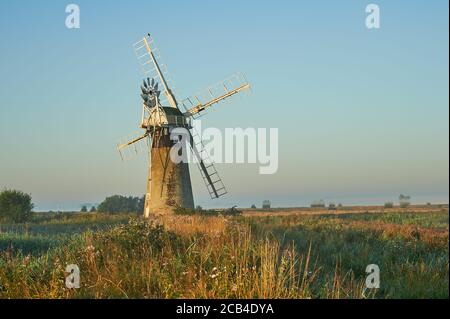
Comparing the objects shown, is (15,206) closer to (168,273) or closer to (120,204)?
(120,204)

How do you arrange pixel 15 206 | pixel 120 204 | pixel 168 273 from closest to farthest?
pixel 168 273 < pixel 15 206 < pixel 120 204

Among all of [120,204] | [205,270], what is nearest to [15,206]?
[120,204]

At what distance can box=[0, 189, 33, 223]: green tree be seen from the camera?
41781 mm

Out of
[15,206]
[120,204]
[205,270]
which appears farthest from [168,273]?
[120,204]

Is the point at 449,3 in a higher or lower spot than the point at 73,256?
higher

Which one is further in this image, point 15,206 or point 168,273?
point 15,206

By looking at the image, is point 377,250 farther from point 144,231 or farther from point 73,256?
point 73,256

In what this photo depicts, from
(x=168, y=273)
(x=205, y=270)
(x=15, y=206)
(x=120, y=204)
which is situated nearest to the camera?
(x=168, y=273)

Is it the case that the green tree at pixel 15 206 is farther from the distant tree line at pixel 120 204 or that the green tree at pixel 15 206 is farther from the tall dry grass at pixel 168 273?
the tall dry grass at pixel 168 273

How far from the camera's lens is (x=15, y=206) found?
4203 cm
